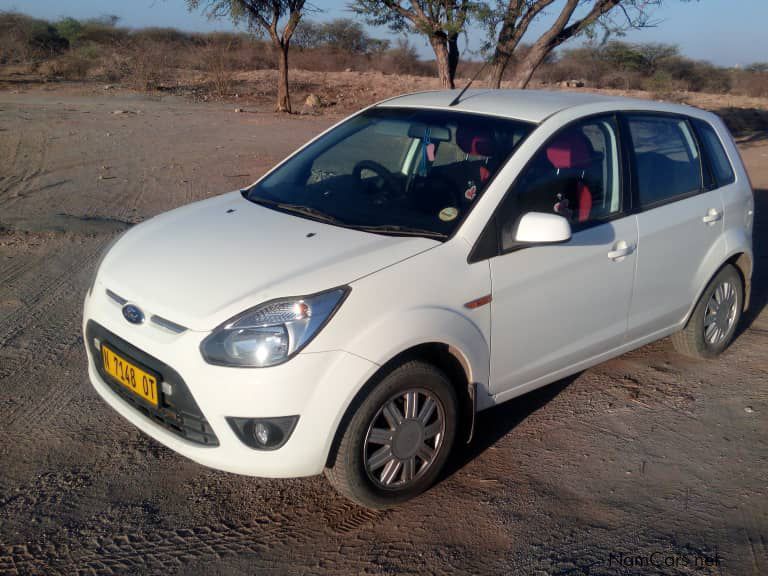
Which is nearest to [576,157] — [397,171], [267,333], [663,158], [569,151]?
[569,151]

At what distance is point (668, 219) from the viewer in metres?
4.30

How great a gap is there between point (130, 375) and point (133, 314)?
264 mm

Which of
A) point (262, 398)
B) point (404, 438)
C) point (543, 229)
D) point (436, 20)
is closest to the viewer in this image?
point (262, 398)

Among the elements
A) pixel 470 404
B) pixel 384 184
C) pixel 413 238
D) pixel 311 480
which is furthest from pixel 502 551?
pixel 384 184

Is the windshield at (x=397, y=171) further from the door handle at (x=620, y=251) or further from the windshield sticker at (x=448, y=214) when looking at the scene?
the door handle at (x=620, y=251)

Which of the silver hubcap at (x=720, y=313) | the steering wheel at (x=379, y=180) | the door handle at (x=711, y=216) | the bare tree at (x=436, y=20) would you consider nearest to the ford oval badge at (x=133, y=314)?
the steering wheel at (x=379, y=180)

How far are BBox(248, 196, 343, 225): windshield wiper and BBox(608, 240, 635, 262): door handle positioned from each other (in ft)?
4.88

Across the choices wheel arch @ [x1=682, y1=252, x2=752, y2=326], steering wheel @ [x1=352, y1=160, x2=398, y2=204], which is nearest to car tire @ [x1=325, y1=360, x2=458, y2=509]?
steering wheel @ [x1=352, y1=160, x2=398, y2=204]

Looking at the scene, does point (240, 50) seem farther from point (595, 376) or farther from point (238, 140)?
point (595, 376)

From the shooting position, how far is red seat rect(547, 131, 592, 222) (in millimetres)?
3799

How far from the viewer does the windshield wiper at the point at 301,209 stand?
3.70 m

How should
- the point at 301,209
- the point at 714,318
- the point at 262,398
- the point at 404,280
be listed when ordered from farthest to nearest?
the point at 714,318
the point at 301,209
the point at 404,280
the point at 262,398

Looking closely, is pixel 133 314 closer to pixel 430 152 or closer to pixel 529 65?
pixel 430 152

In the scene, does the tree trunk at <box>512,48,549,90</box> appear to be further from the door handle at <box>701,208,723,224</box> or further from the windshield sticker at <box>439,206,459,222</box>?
the windshield sticker at <box>439,206,459,222</box>
